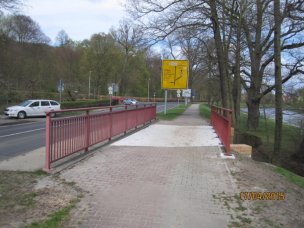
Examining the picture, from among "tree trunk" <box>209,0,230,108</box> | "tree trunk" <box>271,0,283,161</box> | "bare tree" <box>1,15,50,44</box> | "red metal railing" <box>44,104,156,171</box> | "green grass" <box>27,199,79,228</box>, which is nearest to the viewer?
"green grass" <box>27,199,79,228</box>

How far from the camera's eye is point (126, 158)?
9.42 m

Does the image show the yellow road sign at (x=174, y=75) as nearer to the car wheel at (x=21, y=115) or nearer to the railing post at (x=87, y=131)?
the car wheel at (x=21, y=115)

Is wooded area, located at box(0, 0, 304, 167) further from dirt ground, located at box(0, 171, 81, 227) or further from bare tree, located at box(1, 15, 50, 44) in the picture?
dirt ground, located at box(0, 171, 81, 227)

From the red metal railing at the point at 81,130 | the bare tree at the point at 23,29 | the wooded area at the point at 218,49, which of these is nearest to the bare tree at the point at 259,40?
the wooded area at the point at 218,49

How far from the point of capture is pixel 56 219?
16.6 ft

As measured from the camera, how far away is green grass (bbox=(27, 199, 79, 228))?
483cm

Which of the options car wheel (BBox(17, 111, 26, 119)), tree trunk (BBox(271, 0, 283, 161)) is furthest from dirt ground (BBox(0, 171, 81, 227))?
car wheel (BBox(17, 111, 26, 119))

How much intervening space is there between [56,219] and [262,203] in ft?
10.2

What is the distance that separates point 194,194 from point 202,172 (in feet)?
5.50

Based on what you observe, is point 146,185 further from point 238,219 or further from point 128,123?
point 128,123

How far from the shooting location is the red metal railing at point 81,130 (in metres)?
7.83

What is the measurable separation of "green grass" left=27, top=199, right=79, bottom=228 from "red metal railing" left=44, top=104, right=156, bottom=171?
8.11 ft

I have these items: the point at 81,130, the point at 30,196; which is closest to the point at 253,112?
the point at 81,130
